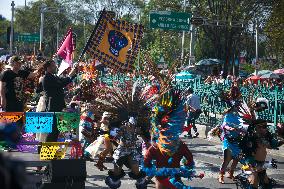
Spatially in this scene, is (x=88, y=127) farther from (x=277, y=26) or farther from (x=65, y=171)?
(x=277, y=26)

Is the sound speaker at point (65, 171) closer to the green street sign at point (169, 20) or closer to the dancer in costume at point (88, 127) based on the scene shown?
the dancer in costume at point (88, 127)

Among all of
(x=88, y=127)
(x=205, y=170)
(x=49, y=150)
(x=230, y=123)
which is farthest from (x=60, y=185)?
(x=205, y=170)

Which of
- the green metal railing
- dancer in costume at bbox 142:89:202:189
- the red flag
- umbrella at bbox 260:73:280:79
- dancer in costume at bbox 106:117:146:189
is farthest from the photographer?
umbrella at bbox 260:73:280:79

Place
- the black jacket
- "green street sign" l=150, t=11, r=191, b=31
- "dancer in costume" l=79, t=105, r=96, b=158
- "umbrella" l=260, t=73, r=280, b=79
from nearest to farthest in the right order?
the black jacket < "dancer in costume" l=79, t=105, r=96, b=158 < "umbrella" l=260, t=73, r=280, b=79 < "green street sign" l=150, t=11, r=191, b=31

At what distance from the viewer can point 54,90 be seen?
9500 mm

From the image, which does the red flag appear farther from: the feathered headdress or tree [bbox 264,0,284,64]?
tree [bbox 264,0,284,64]

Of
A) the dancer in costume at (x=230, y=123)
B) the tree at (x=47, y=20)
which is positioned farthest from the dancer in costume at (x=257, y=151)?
the tree at (x=47, y=20)

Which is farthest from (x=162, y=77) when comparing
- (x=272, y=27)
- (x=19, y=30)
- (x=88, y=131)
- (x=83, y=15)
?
(x=19, y=30)

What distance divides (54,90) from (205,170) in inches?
137

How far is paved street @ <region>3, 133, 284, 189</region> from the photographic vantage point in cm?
916

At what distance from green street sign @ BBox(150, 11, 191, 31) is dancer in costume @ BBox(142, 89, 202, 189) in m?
23.8

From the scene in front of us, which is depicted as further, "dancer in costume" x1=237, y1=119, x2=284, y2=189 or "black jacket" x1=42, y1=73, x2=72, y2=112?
"black jacket" x1=42, y1=73, x2=72, y2=112

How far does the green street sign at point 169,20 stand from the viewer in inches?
1188

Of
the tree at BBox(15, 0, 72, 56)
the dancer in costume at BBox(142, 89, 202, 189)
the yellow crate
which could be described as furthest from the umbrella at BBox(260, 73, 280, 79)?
the tree at BBox(15, 0, 72, 56)
